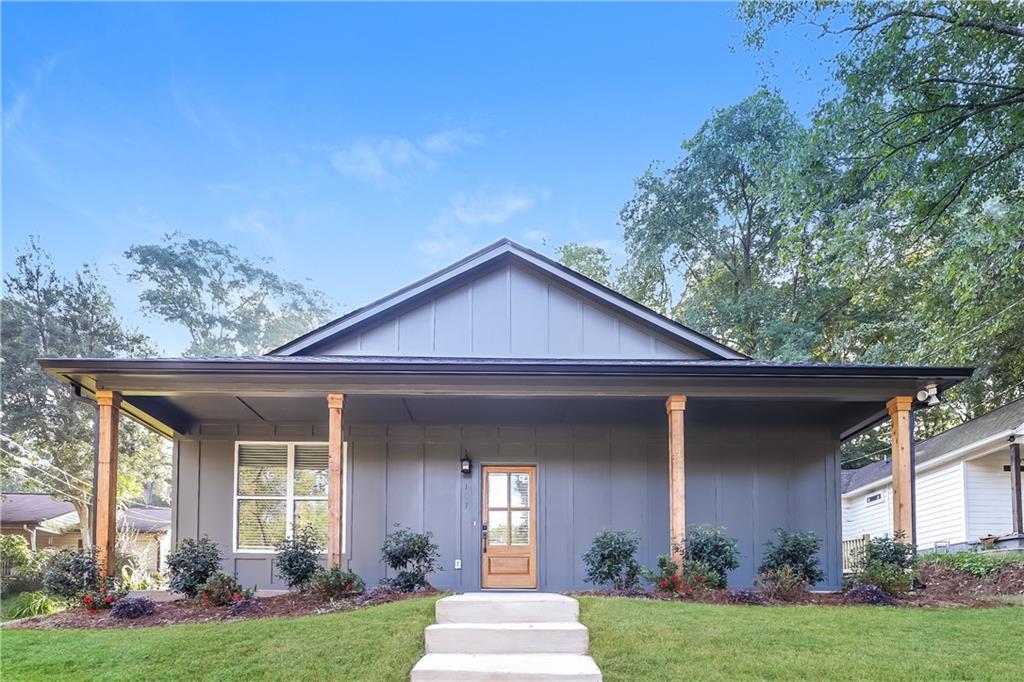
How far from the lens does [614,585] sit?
30.4 feet

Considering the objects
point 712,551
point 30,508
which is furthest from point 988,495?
point 30,508

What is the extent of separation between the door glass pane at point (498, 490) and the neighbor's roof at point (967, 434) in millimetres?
9581

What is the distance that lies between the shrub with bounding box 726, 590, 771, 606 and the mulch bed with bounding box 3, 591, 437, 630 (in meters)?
3.35

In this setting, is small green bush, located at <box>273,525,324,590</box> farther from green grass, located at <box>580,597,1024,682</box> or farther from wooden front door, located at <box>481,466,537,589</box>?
green grass, located at <box>580,597,1024,682</box>

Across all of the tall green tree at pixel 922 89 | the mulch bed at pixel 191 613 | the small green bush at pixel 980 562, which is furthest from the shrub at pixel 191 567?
the tall green tree at pixel 922 89

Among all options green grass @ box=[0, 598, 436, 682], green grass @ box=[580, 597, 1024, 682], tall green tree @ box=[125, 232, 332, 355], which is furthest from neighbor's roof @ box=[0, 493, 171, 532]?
green grass @ box=[580, 597, 1024, 682]

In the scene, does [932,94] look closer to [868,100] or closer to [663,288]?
[868,100]

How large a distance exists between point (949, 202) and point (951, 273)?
4.28 feet

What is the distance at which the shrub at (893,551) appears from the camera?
8422 mm

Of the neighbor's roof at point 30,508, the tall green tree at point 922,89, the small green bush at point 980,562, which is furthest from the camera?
the neighbor's roof at point 30,508

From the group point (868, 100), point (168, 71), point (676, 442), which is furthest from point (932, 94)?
point (168, 71)

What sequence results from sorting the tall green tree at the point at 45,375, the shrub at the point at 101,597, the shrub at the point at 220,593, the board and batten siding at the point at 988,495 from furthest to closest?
the tall green tree at the point at 45,375
the board and batten siding at the point at 988,495
the shrub at the point at 220,593
the shrub at the point at 101,597

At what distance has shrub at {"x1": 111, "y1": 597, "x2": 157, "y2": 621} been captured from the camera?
299 inches

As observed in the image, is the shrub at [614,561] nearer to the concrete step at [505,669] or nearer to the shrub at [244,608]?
the concrete step at [505,669]
